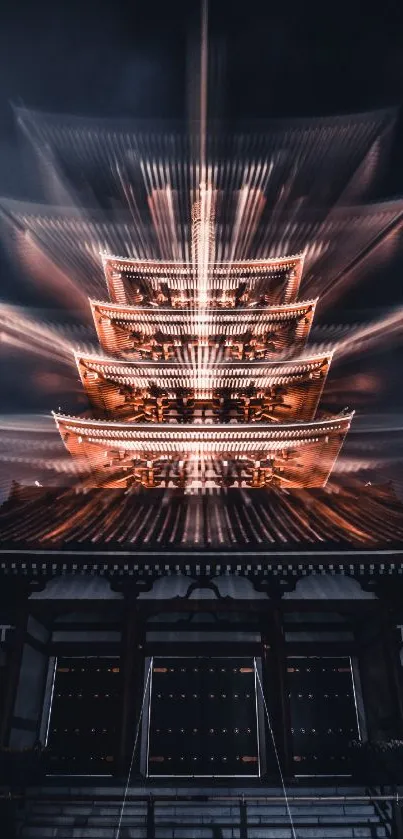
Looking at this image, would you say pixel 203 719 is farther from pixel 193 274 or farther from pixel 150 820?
pixel 193 274

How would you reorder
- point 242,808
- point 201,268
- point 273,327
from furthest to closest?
1. point 201,268
2. point 273,327
3. point 242,808

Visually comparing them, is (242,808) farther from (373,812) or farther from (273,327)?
(273,327)

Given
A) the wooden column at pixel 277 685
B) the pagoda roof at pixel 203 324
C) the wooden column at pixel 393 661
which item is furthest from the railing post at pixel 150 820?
the pagoda roof at pixel 203 324

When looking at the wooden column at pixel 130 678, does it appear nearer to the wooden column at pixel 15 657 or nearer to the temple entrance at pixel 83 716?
the temple entrance at pixel 83 716

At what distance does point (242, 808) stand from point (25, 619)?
4691 mm

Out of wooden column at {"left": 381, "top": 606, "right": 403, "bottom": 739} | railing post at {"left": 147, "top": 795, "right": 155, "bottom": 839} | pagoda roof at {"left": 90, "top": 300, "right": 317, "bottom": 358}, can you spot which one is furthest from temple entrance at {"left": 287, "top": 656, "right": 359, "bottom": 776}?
pagoda roof at {"left": 90, "top": 300, "right": 317, "bottom": 358}

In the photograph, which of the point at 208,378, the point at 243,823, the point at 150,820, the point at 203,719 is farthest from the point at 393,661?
the point at 208,378

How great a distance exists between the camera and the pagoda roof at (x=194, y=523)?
26.0 ft

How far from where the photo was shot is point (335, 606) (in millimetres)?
8531

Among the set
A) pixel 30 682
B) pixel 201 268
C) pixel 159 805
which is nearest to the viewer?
pixel 159 805

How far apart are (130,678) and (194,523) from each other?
9.87 ft

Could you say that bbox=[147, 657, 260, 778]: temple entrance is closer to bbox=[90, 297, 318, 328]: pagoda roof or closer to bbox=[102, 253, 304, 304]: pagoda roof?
bbox=[90, 297, 318, 328]: pagoda roof

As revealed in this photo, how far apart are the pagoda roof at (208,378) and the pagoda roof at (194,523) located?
9.59 ft

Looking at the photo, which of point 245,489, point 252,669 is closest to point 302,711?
point 252,669
